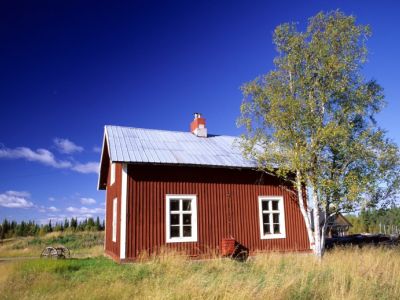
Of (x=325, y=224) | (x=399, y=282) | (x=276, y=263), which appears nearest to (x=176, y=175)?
(x=276, y=263)

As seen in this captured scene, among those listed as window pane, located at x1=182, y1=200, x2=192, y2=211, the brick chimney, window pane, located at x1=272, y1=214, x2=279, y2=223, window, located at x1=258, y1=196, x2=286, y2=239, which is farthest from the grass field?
the brick chimney

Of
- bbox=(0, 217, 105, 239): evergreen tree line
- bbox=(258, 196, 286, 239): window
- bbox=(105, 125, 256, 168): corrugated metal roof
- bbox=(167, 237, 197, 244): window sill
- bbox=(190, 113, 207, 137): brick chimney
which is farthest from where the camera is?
bbox=(0, 217, 105, 239): evergreen tree line

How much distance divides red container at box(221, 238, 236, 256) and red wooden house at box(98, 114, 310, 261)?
32cm

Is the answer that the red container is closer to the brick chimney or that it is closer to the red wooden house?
the red wooden house

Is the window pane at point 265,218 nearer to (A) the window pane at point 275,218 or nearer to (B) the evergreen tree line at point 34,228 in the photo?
(A) the window pane at point 275,218

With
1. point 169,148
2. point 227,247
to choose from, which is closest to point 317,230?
point 227,247

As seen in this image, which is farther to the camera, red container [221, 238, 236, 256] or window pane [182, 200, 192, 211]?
window pane [182, 200, 192, 211]

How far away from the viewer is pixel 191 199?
14.9m

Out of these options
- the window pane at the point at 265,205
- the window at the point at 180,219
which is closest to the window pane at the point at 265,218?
the window pane at the point at 265,205

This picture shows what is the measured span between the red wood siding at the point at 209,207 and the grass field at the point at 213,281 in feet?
4.68

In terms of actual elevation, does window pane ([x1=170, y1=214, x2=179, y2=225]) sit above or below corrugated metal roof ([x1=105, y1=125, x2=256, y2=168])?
below

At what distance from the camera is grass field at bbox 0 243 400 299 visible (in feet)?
26.2

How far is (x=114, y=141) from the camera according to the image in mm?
15469

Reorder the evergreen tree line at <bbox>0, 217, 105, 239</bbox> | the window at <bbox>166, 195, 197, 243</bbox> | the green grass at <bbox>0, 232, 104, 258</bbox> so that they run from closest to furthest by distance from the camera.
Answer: the window at <bbox>166, 195, 197, 243</bbox> → the green grass at <bbox>0, 232, 104, 258</bbox> → the evergreen tree line at <bbox>0, 217, 105, 239</bbox>
